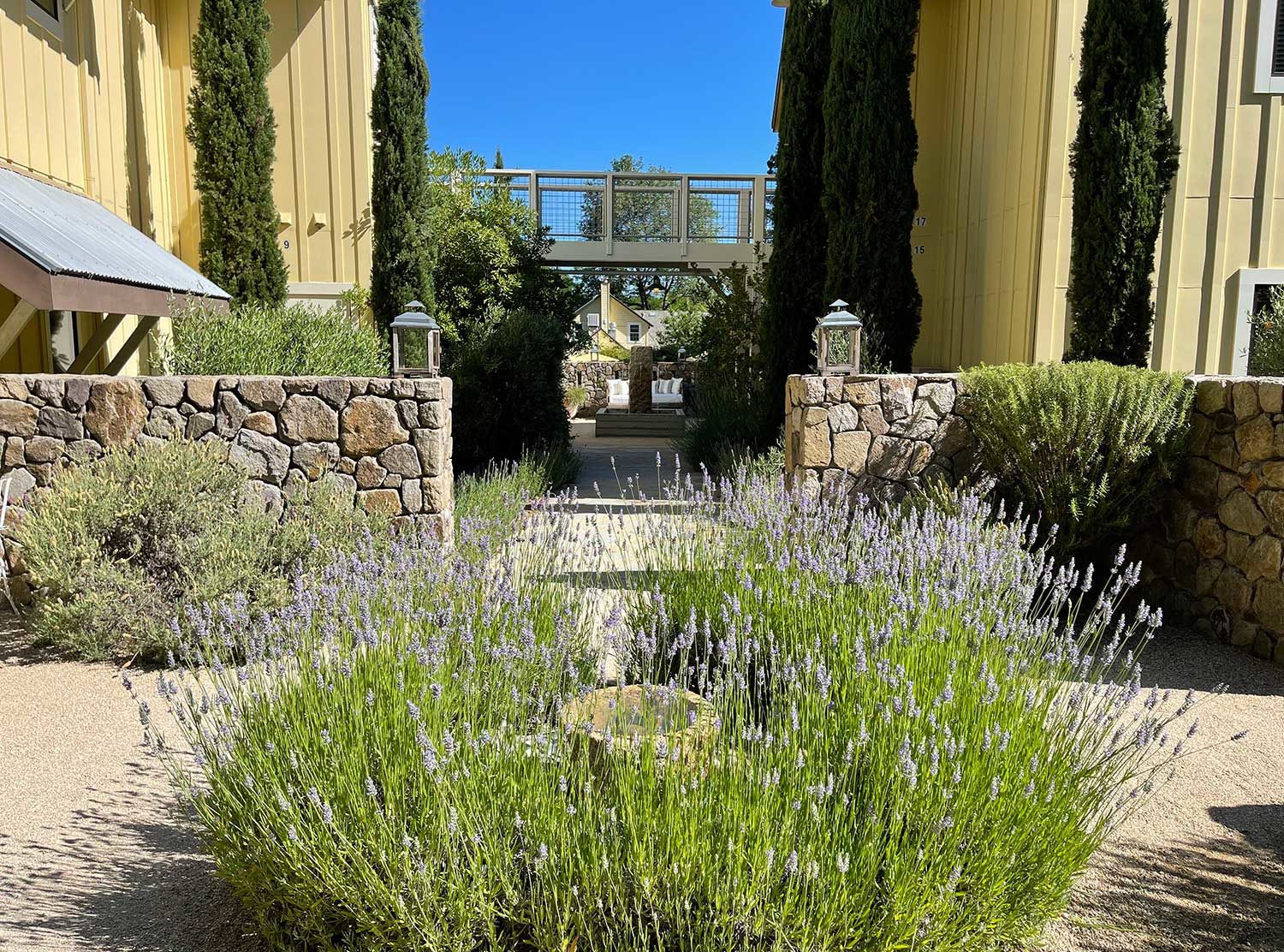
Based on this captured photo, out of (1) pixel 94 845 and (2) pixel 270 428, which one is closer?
(1) pixel 94 845

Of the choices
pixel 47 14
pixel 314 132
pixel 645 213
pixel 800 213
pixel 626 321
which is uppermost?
pixel 645 213

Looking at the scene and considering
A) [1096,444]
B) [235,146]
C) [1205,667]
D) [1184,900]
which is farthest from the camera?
[235,146]

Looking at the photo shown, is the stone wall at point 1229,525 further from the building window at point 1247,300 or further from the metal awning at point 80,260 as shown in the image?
the metal awning at point 80,260

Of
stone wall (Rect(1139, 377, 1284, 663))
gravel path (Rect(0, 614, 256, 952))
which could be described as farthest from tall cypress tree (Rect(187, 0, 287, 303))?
stone wall (Rect(1139, 377, 1284, 663))

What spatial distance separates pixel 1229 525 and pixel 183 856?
584 cm

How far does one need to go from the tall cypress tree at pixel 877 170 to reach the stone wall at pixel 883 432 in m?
3.32

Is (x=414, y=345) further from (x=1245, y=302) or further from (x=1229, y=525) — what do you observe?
(x=1245, y=302)

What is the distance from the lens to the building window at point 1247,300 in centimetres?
890

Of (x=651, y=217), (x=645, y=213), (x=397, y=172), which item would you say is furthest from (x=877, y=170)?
(x=645, y=213)

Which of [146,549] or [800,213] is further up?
[800,213]

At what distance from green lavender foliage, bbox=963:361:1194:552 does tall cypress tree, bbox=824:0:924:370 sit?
4243 mm

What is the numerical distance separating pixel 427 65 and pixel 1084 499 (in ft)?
33.2

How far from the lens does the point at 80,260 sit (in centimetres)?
725

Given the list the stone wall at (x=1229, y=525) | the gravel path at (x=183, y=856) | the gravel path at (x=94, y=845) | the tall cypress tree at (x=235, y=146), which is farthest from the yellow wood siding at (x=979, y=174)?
the gravel path at (x=94, y=845)
